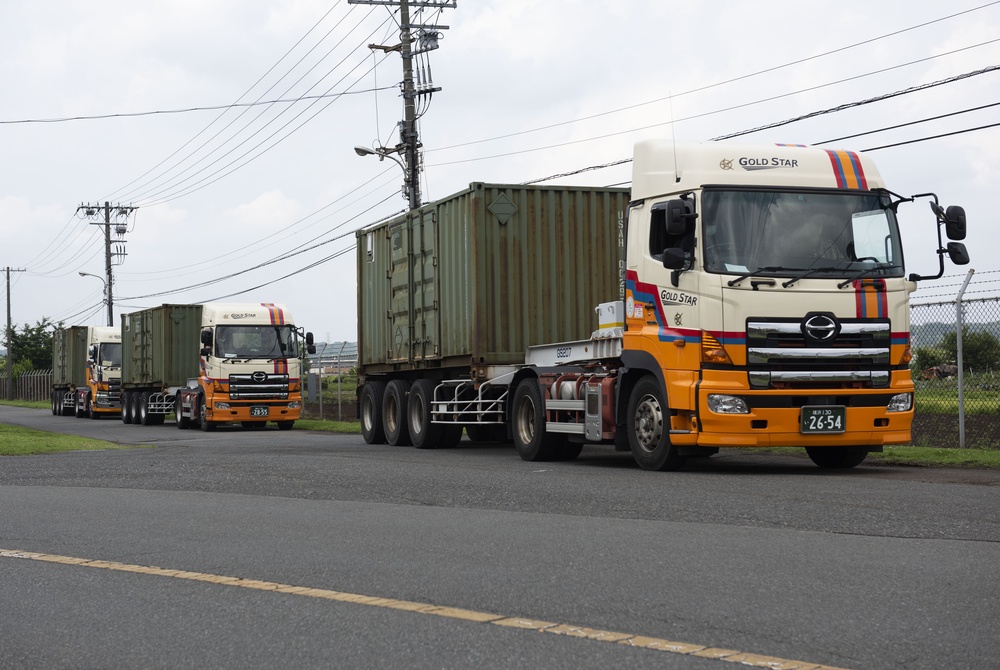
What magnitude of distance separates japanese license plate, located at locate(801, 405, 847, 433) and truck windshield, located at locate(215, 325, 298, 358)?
68.0ft

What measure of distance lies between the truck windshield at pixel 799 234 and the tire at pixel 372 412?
1014 centimetres

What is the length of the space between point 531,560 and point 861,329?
656cm

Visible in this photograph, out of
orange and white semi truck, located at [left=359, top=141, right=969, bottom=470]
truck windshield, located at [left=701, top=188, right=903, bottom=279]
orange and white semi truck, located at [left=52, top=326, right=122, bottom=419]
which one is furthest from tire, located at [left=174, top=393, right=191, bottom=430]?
truck windshield, located at [left=701, top=188, right=903, bottom=279]

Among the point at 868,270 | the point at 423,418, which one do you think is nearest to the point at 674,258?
the point at 868,270

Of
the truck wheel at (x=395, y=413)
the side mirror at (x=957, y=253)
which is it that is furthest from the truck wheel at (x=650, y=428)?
the truck wheel at (x=395, y=413)

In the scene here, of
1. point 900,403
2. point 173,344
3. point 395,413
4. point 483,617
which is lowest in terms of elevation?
point 483,617

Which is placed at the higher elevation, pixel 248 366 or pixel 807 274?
pixel 807 274

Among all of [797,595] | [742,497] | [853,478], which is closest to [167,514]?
[742,497]

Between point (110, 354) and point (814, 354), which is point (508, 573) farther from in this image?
point (110, 354)

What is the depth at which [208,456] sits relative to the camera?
17.9m

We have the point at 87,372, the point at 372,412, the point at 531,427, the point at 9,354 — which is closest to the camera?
the point at 531,427

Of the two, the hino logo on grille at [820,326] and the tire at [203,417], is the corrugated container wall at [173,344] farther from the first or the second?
the hino logo on grille at [820,326]

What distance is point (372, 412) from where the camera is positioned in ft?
72.5

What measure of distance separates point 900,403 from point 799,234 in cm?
200
